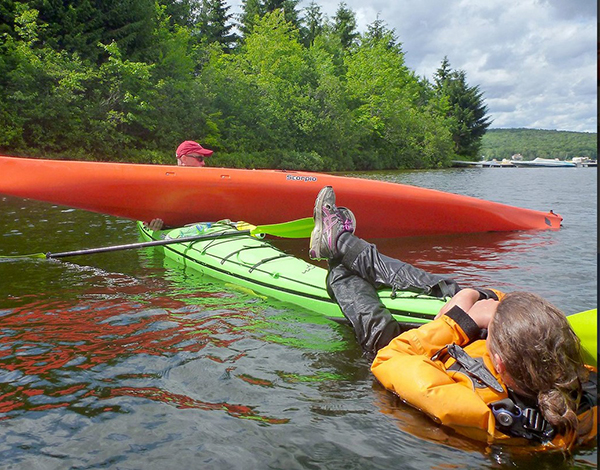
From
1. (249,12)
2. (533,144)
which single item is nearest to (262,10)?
(249,12)

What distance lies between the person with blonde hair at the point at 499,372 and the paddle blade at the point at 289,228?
2.43 meters

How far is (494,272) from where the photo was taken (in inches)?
217

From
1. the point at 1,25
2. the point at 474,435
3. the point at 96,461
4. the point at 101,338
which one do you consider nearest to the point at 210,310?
the point at 101,338

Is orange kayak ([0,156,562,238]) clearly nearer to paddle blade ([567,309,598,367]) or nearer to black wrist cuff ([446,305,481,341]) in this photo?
black wrist cuff ([446,305,481,341])

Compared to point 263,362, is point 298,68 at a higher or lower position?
higher

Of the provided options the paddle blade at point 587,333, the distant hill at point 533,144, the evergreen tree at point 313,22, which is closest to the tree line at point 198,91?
the evergreen tree at point 313,22

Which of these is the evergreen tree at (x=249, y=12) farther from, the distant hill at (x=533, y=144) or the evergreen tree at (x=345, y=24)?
the distant hill at (x=533, y=144)

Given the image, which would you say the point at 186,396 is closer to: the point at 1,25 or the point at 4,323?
the point at 4,323

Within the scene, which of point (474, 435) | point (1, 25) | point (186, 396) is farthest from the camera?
point (1, 25)

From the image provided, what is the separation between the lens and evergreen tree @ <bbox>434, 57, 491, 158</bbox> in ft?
168

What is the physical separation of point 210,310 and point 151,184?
2474 millimetres

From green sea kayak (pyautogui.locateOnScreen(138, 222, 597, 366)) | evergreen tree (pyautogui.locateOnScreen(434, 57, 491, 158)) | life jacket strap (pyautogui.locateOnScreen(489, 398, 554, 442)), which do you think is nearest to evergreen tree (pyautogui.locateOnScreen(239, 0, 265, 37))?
evergreen tree (pyautogui.locateOnScreen(434, 57, 491, 158))

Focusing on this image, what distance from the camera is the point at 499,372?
7.06 feet

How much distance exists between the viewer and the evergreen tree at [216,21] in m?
37.6
